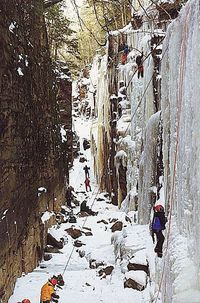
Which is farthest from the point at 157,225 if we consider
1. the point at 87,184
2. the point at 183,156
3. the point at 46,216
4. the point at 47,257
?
the point at 87,184

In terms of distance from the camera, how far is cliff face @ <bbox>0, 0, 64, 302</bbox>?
353 inches

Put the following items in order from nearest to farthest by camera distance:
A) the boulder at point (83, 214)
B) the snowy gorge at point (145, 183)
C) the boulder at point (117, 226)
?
the snowy gorge at point (145, 183) < the boulder at point (117, 226) < the boulder at point (83, 214)

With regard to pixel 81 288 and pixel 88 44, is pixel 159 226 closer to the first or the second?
pixel 81 288

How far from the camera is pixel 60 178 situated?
1970cm

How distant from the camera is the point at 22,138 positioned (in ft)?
35.7

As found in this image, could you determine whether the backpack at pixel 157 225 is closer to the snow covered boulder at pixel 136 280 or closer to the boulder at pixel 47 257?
the snow covered boulder at pixel 136 280

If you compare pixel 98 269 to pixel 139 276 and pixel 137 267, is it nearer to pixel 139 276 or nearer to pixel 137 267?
pixel 137 267

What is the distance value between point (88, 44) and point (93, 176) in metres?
15.9

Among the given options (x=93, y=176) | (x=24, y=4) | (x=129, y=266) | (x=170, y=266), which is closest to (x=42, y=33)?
(x=24, y=4)

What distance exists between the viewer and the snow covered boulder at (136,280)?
9.20 meters

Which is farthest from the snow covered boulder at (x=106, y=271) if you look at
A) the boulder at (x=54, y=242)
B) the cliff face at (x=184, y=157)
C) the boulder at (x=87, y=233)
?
the cliff face at (x=184, y=157)

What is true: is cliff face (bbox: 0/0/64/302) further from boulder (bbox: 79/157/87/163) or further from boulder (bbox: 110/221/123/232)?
boulder (bbox: 79/157/87/163)

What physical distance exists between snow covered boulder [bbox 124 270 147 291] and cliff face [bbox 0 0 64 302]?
237 cm

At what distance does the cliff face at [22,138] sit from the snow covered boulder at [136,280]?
7.78 ft
